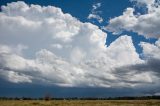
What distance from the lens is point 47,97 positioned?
18700 centimetres

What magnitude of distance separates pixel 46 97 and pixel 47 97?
1.03 m

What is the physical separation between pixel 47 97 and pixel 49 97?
2941mm

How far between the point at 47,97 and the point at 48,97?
1469mm

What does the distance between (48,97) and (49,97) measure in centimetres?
147

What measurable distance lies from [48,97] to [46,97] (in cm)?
248

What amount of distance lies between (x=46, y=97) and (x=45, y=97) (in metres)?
0.64

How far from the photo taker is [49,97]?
623 ft

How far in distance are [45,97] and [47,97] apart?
1589 mm

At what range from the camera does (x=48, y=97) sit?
188 metres

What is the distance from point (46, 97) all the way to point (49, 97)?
3953mm

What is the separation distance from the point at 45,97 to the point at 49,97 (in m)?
4.43

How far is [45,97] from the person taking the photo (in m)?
186
